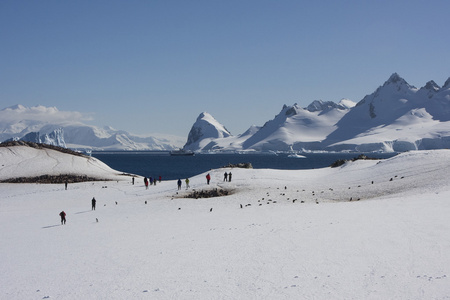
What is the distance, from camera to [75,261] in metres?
18.1

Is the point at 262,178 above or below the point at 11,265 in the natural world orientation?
above

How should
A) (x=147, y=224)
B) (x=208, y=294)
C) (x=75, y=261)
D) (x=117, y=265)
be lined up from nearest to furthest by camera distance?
(x=208, y=294) → (x=117, y=265) → (x=75, y=261) → (x=147, y=224)

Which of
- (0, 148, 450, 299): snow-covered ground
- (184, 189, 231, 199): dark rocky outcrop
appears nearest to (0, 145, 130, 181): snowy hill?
(184, 189, 231, 199): dark rocky outcrop

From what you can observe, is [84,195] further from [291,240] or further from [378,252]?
[378,252]

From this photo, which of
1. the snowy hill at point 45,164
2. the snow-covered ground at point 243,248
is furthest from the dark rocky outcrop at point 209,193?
the snowy hill at point 45,164

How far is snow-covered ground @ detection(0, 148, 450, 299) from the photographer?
42.2ft

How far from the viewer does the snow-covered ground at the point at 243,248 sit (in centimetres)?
1288

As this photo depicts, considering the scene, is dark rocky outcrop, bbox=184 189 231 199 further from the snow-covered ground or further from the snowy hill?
the snowy hill

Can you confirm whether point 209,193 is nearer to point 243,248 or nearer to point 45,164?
point 243,248

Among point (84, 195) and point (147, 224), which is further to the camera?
point (84, 195)

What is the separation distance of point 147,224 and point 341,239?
14.8m

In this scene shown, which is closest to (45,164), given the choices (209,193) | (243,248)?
(209,193)

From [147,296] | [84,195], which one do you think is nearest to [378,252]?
[147,296]

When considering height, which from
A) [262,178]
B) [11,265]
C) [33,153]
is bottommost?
[11,265]
